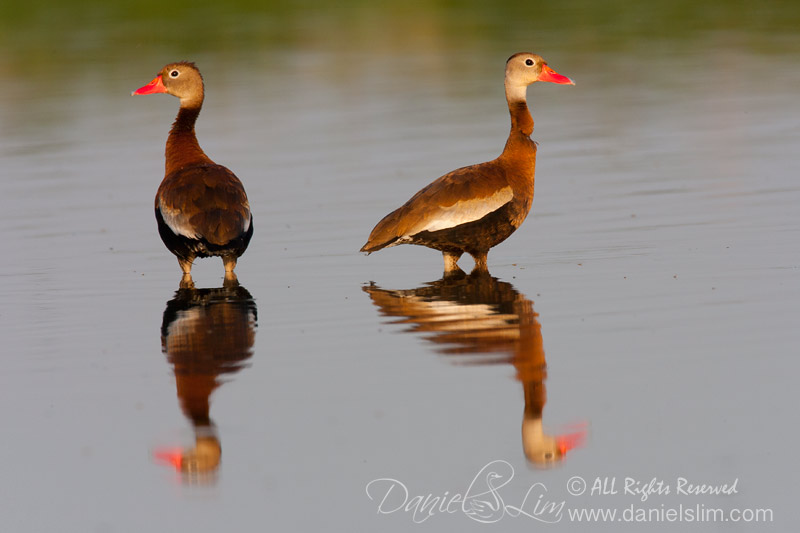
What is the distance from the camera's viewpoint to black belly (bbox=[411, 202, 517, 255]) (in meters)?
11.8

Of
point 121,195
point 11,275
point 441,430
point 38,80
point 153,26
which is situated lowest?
point 441,430

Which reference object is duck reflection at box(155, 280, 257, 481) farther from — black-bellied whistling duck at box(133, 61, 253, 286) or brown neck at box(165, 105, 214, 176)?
brown neck at box(165, 105, 214, 176)

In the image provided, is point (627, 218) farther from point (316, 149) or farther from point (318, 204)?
point (316, 149)

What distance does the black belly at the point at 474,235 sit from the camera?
1180 centimetres

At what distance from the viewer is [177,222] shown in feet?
38.6

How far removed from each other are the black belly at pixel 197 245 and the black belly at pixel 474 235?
1381mm

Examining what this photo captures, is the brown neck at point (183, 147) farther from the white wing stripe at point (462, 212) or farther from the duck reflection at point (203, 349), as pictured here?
the white wing stripe at point (462, 212)

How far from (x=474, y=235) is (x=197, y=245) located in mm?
2225

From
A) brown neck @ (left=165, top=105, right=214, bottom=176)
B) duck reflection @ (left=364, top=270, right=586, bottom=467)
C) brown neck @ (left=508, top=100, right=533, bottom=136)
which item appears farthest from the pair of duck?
brown neck @ (left=165, top=105, right=214, bottom=176)

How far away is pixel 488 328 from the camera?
31.8 ft

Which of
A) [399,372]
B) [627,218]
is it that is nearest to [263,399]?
[399,372]

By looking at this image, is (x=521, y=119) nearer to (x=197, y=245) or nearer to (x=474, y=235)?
(x=474, y=235)

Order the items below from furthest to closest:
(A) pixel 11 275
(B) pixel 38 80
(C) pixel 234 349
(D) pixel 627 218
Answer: (B) pixel 38 80, (D) pixel 627 218, (A) pixel 11 275, (C) pixel 234 349

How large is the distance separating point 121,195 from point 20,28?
24485mm
